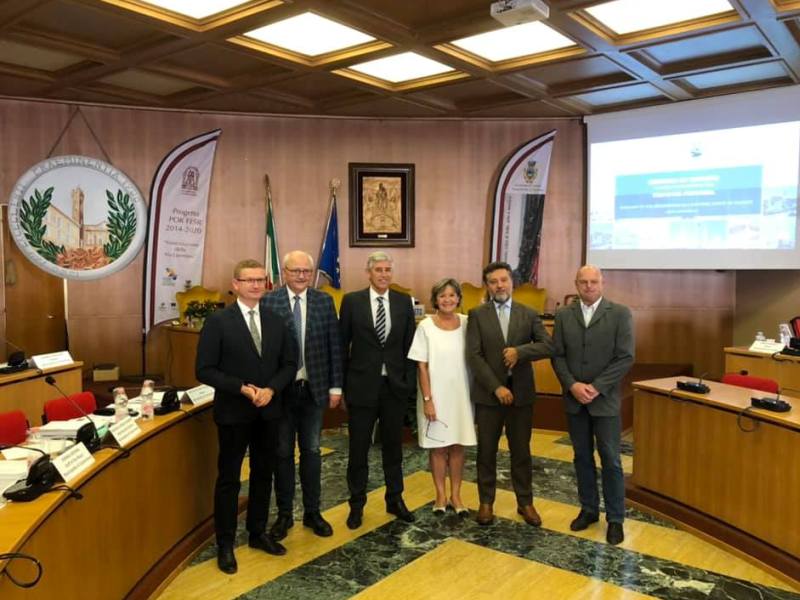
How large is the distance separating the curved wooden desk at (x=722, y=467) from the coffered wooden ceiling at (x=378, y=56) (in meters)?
2.72

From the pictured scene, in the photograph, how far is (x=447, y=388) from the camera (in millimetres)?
3797

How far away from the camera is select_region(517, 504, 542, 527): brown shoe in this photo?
12.5ft

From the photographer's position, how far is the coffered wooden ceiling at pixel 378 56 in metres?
4.60

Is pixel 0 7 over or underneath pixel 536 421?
over

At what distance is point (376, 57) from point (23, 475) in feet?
14.1

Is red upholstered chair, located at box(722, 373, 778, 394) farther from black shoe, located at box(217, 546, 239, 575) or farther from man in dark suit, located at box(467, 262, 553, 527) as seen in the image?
black shoe, located at box(217, 546, 239, 575)

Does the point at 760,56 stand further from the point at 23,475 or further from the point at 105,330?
the point at 105,330

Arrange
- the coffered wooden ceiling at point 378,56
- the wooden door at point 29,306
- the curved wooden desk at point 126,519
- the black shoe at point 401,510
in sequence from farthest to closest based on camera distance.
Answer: the wooden door at point 29,306
the coffered wooden ceiling at point 378,56
the black shoe at point 401,510
the curved wooden desk at point 126,519

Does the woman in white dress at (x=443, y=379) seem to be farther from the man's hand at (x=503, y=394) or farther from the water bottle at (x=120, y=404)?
the water bottle at (x=120, y=404)

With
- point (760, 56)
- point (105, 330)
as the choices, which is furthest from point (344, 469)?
point (760, 56)

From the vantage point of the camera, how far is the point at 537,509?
4.10 meters

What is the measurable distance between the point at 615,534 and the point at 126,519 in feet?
8.18

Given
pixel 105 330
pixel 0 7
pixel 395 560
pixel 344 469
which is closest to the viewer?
pixel 395 560

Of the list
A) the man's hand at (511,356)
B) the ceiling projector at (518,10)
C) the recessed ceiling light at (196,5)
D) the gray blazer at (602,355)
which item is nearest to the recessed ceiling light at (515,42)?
the ceiling projector at (518,10)
